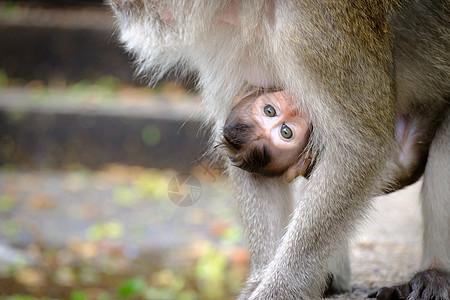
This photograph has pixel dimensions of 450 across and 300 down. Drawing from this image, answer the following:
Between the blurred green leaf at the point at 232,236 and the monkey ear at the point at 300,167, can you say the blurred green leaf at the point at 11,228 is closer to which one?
the blurred green leaf at the point at 232,236

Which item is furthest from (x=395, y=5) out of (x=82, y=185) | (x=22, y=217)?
(x=82, y=185)

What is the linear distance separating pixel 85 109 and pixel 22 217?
6.00 feet

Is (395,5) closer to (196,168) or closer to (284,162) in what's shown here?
(284,162)

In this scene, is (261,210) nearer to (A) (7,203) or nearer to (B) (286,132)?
(B) (286,132)

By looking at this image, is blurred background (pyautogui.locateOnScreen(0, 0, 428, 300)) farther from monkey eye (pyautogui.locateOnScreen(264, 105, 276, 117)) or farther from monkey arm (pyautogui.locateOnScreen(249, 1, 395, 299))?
monkey eye (pyautogui.locateOnScreen(264, 105, 276, 117))

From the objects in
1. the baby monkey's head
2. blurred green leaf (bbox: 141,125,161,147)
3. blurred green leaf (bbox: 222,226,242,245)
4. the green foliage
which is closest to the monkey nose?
the baby monkey's head

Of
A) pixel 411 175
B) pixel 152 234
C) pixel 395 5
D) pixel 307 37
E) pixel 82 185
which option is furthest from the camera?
pixel 82 185

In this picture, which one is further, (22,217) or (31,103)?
(31,103)

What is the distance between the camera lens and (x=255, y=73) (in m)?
3.26

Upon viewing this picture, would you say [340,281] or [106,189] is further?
[106,189]

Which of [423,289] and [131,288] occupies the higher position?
[423,289]

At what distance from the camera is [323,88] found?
2.84 metres

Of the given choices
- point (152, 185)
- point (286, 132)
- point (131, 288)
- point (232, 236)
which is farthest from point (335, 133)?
point (152, 185)

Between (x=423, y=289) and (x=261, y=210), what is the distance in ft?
2.67
